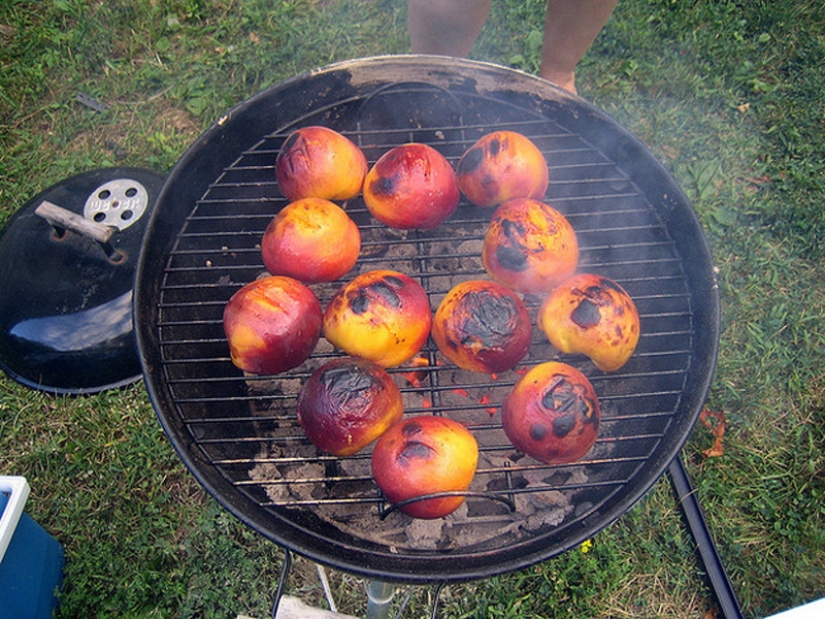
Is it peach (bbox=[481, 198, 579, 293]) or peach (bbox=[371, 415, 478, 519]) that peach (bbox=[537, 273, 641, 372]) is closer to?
peach (bbox=[481, 198, 579, 293])

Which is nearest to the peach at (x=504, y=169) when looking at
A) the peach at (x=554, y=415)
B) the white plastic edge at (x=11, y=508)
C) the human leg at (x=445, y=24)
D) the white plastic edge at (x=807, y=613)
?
the peach at (x=554, y=415)

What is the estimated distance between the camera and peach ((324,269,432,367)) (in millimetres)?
2195

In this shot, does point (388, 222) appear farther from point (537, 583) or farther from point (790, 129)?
point (790, 129)

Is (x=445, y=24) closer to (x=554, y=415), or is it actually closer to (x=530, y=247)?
(x=530, y=247)

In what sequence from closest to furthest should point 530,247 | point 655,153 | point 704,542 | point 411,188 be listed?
point 530,247 → point 411,188 → point 704,542 → point 655,153

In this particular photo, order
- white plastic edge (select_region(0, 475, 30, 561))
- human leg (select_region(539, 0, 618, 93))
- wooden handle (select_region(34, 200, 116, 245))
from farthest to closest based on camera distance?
human leg (select_region(539, 0, 618, 93))
wooden handle (select_region(34, 200, 116, 245))
white plastic edge (select_region(0, 475, 30, 561))

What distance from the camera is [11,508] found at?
2.66 meters

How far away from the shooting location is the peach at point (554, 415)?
6.76 ft

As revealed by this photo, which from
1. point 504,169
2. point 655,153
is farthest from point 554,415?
point 655,153

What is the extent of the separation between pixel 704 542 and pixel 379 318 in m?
2.38

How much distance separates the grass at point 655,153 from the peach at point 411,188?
2.01 meters

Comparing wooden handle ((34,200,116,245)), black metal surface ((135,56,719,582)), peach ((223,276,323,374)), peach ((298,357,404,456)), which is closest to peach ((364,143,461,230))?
black metal surface ((135,56,719,582))

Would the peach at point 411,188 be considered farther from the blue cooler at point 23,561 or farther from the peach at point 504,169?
the blue cooler at point 23,561

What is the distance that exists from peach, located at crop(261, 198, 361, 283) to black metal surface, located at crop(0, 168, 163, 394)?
138 centimetres
